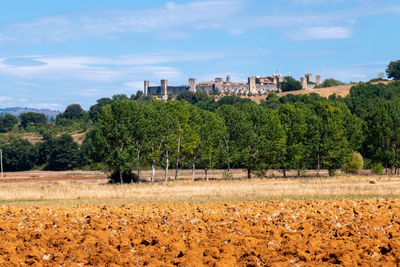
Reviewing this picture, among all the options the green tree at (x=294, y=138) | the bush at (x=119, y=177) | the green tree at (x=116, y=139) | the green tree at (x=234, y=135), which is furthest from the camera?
the green tree at (x=294, y=138)

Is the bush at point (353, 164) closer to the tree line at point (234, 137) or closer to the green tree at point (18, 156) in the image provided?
the tree line at point (234, 137)

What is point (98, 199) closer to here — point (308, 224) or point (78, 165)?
point (308, 224)

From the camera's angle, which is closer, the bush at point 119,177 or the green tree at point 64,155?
the bush at point 119,177

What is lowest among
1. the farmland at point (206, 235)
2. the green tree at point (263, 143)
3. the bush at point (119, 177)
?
the bush at point (119, 177)

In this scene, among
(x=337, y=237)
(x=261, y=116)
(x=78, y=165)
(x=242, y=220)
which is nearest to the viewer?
(x=337, y=237)

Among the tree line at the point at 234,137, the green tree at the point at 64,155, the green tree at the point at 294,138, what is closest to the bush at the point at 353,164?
the tree line at the point at 234,137

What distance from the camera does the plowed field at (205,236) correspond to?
1598cm

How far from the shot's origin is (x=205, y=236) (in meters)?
19.3

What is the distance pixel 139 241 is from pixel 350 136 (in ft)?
244

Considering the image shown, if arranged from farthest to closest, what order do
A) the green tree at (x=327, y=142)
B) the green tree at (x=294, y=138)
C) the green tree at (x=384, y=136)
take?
the green tree at (x=384, y=136) < the green tree at (x=327, y=142) < the green tree at (x=294, y=138)

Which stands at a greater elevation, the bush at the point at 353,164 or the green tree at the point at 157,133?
the green tree at the point at 157,133

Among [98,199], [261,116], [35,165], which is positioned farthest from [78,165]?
[98,199]

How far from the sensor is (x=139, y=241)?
18.5 m

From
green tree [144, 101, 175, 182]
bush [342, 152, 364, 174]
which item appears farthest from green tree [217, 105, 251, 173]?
bush [342, 152, 364, 174]
